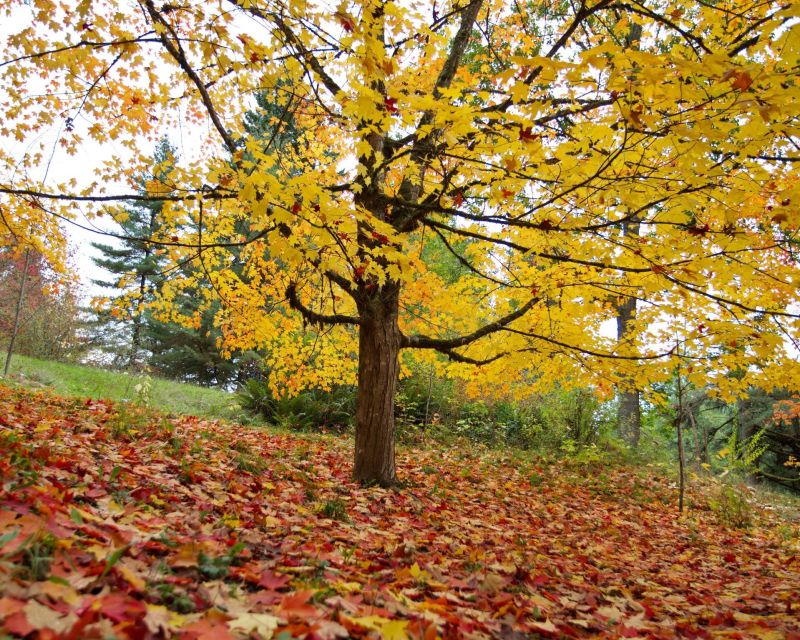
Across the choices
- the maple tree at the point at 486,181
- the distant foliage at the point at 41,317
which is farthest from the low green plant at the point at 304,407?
the distant foliage at the point at 41,317

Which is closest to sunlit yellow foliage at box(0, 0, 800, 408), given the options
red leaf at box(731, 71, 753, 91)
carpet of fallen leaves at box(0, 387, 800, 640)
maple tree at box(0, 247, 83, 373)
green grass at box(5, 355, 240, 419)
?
red leaf at box(731, 71, 753, 91)

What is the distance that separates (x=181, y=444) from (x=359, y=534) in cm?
230

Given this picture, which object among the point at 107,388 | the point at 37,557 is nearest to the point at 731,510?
the point at 37,557

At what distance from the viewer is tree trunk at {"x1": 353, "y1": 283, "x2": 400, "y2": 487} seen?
4.71 metres

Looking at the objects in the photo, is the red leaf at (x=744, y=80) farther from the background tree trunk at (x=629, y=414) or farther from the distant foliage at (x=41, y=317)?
the distant foliage at (x=41, y=317)

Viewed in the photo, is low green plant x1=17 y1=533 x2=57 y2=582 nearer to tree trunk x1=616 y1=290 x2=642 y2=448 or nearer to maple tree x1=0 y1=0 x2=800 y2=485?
maple tree x1=0 y1=0 x2=800 y2=485

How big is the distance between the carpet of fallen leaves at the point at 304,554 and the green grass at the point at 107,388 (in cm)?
326

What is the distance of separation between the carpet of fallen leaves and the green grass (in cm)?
326

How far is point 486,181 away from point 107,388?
9652mm

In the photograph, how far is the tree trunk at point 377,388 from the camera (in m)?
4.71

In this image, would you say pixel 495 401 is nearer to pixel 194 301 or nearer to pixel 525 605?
pixel 525 605

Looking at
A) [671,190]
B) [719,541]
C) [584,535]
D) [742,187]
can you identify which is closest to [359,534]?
[584,535]

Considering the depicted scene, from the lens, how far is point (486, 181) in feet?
10.7

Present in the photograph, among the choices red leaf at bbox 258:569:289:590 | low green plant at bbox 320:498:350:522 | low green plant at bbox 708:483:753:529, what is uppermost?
red leaf at bbox 258:569:289:590
